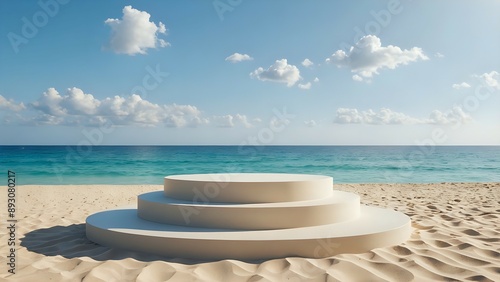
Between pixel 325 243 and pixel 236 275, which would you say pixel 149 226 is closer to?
pixel 236 275

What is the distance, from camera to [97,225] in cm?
499

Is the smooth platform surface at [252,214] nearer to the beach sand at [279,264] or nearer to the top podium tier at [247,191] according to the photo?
the top podium tier at [247,191]

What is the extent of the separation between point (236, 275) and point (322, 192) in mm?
2422

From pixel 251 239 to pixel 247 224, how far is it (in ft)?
1.81

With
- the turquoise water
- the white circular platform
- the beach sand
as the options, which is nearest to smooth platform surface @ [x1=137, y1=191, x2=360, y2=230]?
the white circular platform

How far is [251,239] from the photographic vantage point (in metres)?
4.07

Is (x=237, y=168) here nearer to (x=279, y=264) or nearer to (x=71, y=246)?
(x=71, y=246)

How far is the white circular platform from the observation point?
13.4 feet

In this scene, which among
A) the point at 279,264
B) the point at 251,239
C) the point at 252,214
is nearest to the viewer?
the point at 279,264

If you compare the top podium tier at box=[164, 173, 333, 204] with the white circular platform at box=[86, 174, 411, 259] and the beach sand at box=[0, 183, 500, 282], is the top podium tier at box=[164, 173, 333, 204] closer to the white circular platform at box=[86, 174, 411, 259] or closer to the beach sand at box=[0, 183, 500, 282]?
the white circular platform at box=[86, 174, 411, 259]

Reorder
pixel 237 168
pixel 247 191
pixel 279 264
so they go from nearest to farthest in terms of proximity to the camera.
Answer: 1. pixel 279 264
2. pixel 247 191
3. pixel 237 168

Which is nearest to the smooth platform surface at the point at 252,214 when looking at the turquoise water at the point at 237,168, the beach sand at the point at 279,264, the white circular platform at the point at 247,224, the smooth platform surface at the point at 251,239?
the white circular platform at the point at 247,224

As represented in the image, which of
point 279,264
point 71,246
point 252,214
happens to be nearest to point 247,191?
point 252,214

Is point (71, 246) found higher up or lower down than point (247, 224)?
lower down
